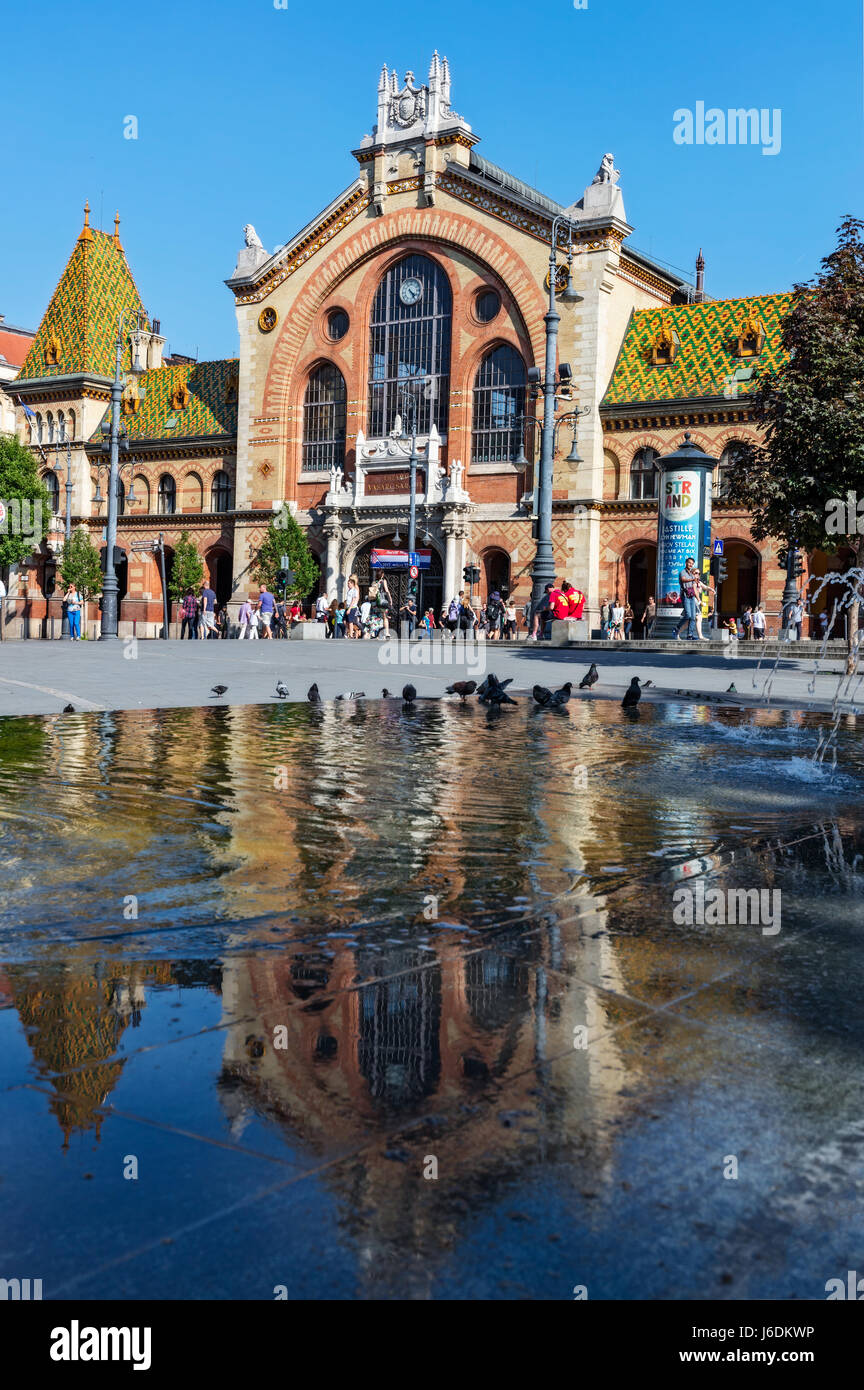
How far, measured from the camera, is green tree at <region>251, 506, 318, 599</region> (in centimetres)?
4597

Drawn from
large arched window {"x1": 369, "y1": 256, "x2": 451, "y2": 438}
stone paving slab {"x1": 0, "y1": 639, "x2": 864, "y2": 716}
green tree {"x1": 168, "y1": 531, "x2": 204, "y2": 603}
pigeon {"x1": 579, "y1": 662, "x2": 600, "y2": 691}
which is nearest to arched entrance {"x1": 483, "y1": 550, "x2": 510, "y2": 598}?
large arched window {"x1": 369, "y1": 256, "x2": 451, "y2": 438}

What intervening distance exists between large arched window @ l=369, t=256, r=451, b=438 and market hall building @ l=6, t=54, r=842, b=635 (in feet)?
0.28

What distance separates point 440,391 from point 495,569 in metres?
7.38

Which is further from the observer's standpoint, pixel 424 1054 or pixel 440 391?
pixel 440 391

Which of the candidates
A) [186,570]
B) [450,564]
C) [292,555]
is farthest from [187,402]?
[450,564]

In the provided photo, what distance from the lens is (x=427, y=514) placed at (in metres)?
44.6

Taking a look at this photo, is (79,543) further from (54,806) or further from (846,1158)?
(846,1158)

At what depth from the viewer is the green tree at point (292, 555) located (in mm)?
45969

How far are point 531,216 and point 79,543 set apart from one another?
2516cm

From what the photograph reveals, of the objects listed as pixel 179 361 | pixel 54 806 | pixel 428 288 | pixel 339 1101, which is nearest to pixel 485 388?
pixel 428 288

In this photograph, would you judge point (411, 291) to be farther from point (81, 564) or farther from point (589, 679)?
point (589, 679)

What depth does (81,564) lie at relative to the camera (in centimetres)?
5403
